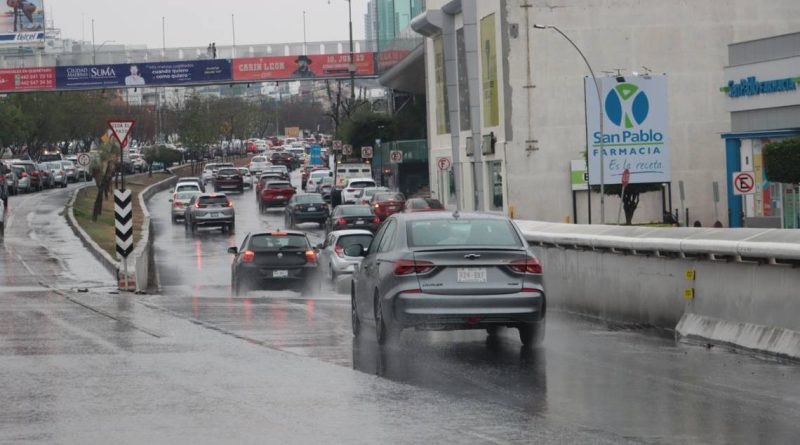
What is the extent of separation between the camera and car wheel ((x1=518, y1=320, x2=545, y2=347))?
15.5 metres

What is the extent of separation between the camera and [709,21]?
195ft

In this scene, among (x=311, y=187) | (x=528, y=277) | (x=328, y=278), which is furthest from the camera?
(x=311, y=187)

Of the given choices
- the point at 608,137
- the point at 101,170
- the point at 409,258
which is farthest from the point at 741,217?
the point at 409,258

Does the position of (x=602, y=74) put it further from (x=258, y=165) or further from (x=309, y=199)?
(x=258, y=165)

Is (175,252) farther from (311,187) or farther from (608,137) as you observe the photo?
(311,187)

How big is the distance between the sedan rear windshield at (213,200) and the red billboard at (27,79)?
132 feet

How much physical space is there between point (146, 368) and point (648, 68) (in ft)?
157

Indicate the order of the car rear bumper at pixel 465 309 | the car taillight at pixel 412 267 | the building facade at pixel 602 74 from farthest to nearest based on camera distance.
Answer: the building facade at pixel 602 74, the car taillight at pixel 412 267, the car rear bumper at pixel 465 309

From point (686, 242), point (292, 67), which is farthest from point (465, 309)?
point (292, 67)

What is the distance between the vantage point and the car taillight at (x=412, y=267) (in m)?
15.1

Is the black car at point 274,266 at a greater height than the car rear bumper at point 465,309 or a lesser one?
lesser

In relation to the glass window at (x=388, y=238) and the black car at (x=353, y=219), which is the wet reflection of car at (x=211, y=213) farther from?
the glass window at (x=388, y=238)

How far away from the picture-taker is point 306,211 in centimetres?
6253

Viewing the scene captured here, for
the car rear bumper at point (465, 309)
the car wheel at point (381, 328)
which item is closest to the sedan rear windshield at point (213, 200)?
the car wheel at point (381, 328)
